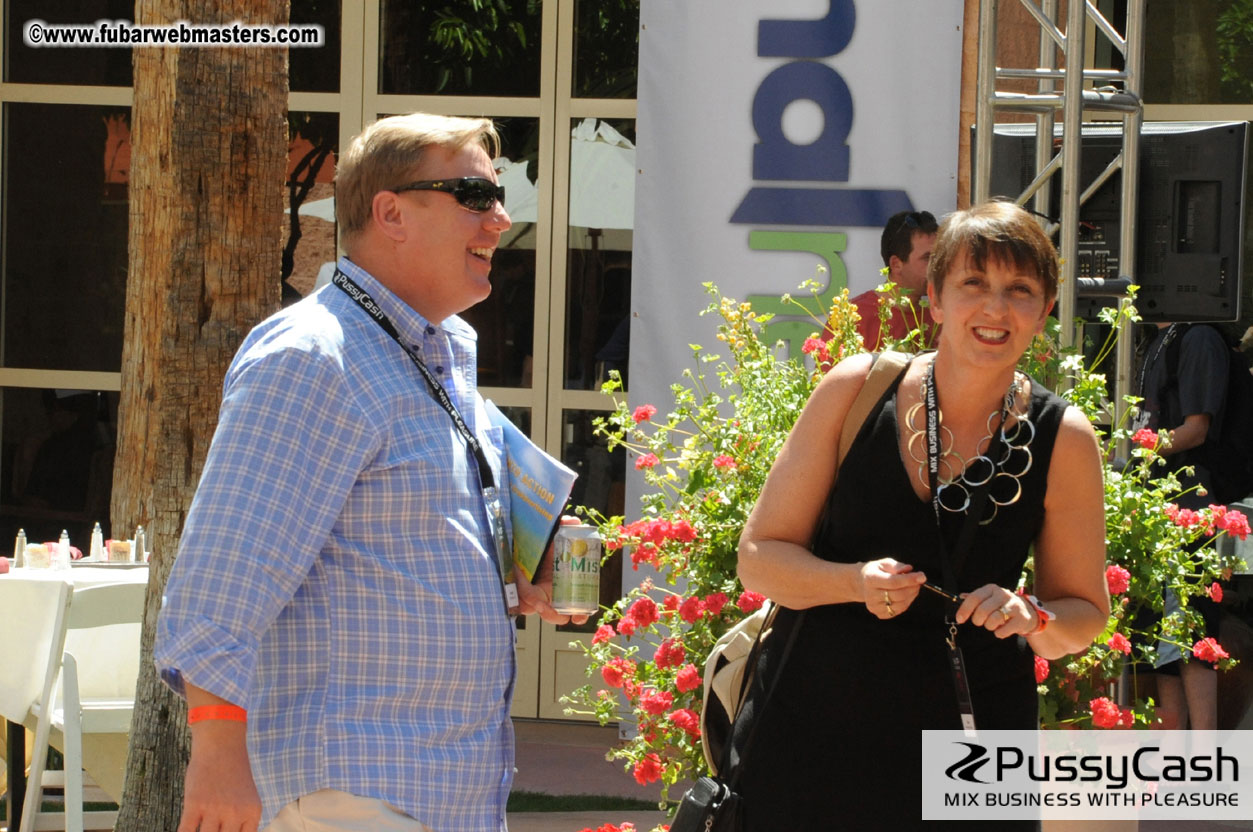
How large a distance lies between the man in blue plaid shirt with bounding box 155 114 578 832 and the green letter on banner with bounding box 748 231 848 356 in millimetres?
4130

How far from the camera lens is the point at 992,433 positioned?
7.74 feet

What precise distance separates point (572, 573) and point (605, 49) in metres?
5.42

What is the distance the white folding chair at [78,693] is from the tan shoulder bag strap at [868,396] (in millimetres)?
2618

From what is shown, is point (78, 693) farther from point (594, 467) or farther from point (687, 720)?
point (594, 467)

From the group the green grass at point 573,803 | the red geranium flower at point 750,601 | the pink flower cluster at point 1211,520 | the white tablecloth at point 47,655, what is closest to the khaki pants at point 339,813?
the red geranium flower at point 750,601

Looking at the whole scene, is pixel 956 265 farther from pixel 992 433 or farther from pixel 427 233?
pixel 427 233

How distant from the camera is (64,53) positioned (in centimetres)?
769

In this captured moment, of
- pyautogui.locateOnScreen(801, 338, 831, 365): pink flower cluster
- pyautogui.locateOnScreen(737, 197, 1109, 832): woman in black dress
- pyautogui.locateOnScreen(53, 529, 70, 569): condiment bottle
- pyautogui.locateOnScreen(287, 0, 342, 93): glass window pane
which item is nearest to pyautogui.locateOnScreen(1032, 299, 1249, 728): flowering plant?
pyautogui.locateOnScreen(801, 338, 831, 365): pink flower cluster

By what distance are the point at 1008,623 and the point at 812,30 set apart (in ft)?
14.9

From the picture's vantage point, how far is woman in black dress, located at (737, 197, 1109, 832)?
2256mm

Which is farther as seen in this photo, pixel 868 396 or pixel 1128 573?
pixel 1128 573

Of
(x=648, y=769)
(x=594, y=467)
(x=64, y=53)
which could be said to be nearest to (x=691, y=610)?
(x=648, y=769)

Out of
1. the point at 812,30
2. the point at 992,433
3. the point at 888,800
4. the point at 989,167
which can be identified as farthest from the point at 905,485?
the point at 812,30

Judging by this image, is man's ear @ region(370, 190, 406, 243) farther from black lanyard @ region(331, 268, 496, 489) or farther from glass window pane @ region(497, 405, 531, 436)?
glass window pane @ region(497, 405, 531, 436)
